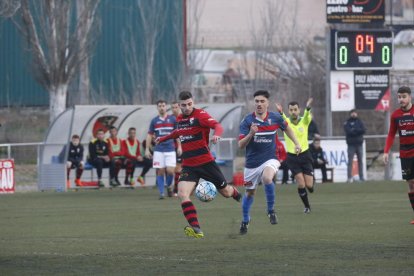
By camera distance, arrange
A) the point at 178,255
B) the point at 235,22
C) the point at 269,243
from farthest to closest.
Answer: the point at 235,22 < the point at 269,243 < the point at 178,255

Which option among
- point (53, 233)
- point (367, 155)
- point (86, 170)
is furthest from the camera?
point (367, 155)

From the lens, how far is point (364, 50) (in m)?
32.4

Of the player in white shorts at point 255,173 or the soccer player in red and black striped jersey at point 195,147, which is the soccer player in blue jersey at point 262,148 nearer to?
the player in white shorts at point 255,173

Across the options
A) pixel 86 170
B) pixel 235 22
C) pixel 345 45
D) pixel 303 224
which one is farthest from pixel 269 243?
pixel 235 22

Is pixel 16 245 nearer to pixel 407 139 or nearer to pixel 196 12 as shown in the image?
pixel 407 139

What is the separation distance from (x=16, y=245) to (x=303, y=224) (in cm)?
465

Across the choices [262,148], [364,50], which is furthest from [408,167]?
[364,50]

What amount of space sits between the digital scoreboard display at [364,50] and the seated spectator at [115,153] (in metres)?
7.15

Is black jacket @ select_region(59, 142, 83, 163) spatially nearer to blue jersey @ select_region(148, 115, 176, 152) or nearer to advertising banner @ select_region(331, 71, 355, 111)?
blue jersey @ select_region(148, 115, 176, 152)

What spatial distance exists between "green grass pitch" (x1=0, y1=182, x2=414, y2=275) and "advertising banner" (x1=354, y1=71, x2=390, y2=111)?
9.73m

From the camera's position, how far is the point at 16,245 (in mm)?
13812

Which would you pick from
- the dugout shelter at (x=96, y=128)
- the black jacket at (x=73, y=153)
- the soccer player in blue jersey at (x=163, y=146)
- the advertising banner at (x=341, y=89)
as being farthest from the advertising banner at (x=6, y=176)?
the advertising banner at (x=341, y=89)

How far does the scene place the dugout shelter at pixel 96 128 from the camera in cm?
2948

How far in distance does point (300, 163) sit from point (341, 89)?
13.6m
